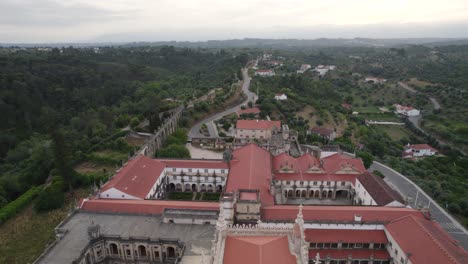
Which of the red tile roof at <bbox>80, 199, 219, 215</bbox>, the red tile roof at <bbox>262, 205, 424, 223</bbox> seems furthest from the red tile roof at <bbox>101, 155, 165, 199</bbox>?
the red tile roof at <bbox>262, 205, 424, 223</bbox>

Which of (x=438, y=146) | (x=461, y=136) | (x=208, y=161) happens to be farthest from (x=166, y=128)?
(x=461, y=136)

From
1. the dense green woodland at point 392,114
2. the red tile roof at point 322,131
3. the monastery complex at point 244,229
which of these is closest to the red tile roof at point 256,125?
the dense green woodland at point 392,114

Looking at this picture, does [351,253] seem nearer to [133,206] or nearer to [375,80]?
[133,206]

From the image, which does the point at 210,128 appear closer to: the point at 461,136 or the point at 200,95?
the point at 200,95

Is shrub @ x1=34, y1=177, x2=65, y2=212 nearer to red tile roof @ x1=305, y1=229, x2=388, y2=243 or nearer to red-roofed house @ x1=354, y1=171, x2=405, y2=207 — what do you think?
red tile roof @ x1=305, y1=229, x2=388, y2=243

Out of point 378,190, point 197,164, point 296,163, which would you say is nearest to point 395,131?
point 296,163
